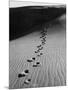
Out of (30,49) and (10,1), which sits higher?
(10,1)

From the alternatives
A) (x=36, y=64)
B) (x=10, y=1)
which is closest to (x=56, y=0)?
(x=10, y=1)

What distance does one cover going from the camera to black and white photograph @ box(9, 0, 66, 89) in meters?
4.17

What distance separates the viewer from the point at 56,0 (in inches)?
172

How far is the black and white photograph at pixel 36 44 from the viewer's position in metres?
4.17

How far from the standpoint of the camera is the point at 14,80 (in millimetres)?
4141

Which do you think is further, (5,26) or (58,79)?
(58,79)

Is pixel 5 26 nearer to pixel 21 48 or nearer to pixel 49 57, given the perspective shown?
pixel 21 48

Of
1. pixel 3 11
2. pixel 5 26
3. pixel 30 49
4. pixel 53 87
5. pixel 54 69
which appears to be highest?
pixel 3 11

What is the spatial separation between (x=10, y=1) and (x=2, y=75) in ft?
4.23

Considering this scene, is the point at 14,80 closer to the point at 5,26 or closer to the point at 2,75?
the point at 2,75

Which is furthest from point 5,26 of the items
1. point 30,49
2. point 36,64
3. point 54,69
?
point 54,69

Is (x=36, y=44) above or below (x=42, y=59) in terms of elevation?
above

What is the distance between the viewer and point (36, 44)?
4301mm

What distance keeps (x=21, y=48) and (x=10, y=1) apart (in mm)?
846
